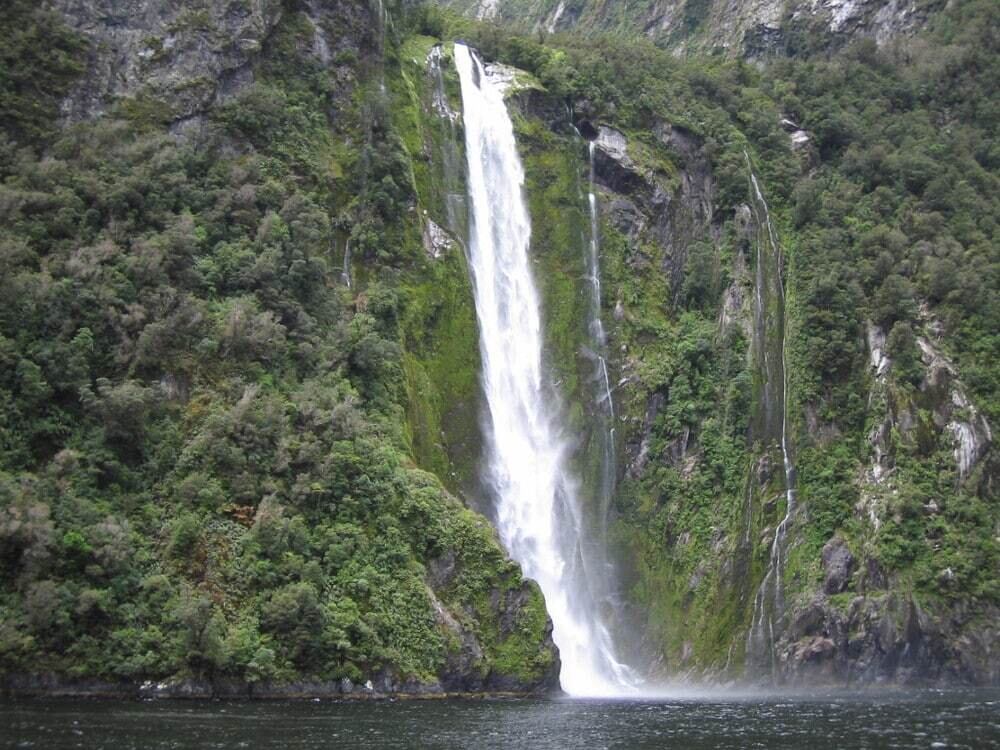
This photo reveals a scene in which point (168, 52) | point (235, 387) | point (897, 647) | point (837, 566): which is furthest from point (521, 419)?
point (168, 52)

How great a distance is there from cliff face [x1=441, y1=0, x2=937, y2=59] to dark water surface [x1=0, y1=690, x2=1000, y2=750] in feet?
167

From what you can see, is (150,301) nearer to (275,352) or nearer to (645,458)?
(275,352)

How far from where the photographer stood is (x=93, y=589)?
29.3 meters

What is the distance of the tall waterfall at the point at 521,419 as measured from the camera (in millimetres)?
42781

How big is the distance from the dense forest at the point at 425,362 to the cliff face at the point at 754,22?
46.4 ft

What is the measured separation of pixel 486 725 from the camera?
2502 centimetres

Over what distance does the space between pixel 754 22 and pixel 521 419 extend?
163 feet

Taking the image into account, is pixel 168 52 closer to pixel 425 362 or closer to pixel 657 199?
pixel 425 362

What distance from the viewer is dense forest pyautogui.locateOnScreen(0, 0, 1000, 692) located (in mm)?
31844

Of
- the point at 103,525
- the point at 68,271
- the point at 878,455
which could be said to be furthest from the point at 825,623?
the point at 68,271

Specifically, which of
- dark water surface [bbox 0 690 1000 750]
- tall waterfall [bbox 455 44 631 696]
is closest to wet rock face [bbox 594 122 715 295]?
tall waterfall [bbox 455 44 631 696]

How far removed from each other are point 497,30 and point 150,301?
3325 cm

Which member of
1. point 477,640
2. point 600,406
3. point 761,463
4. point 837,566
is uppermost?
point 600,406

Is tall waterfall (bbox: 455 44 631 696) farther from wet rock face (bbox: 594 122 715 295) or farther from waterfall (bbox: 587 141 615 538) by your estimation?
wet rock face (bbox: 594 122 715 295)
